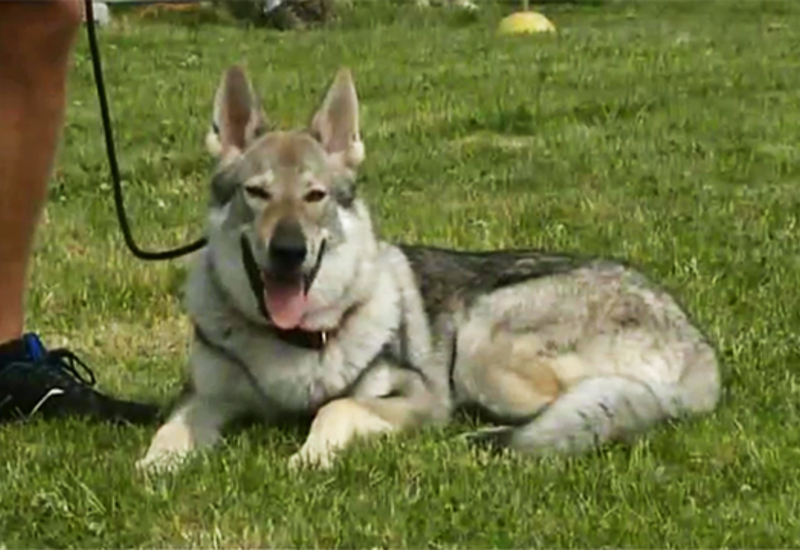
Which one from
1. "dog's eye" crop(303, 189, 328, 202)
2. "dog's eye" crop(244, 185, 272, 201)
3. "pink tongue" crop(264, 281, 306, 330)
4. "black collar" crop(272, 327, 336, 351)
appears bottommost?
"black collar" crop(272, 327, 336, 351)

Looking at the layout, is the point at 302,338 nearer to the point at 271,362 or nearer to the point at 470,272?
the point at 271,362

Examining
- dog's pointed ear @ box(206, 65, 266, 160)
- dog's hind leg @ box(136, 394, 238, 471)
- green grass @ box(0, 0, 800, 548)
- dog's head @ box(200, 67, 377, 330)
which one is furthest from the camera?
dog's pointed ear @ box(206, 65, 266, 160)

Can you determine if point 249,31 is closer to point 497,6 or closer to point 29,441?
point 497,6

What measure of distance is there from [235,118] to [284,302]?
58 centimetres

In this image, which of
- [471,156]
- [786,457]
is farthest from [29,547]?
[471,156]

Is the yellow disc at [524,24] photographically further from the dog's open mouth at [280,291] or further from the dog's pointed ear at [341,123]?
the dog's open mouth at [280,291]

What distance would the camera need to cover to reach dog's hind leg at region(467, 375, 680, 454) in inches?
168

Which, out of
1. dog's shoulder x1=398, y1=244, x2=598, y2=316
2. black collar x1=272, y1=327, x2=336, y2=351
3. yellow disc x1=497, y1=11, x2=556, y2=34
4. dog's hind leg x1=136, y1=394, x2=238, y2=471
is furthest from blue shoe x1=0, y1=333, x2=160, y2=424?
yellow disc x1=497, y1=11, x2=556, y2=34

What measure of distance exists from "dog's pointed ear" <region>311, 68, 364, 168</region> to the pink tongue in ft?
1.44

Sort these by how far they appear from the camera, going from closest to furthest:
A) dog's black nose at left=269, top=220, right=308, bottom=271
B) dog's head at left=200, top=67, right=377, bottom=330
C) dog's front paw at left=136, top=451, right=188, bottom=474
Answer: dog's front paw at left=136, top=451, right=188, bottom=474
dog's black nose at left=269, top=220, right=308, bottom=271
dog's head at left=200, top=67, right=377, bottom=330

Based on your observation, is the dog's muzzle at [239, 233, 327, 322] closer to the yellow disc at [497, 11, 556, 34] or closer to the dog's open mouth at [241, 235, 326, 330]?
the dog's open mouth at [241, 235, 326, 330]

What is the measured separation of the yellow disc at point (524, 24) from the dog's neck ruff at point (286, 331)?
506 inches

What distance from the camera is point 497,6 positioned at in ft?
70.4

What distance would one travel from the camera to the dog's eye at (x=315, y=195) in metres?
4.54
